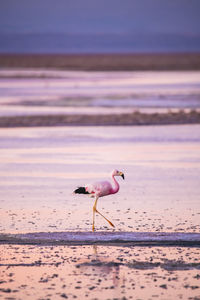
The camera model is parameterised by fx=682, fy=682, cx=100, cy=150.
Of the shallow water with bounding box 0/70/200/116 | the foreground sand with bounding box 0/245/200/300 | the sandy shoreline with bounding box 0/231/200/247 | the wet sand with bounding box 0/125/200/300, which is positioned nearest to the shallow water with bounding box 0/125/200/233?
the wet sand with bounding box 0/125/200/300

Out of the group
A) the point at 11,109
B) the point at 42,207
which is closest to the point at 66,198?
the point at 42,207

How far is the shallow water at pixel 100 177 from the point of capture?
29.8 feet

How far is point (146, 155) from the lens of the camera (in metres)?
14.9

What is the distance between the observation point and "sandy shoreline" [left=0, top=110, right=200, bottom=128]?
70.8 feet

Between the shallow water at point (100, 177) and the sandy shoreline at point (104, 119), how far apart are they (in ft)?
4.88

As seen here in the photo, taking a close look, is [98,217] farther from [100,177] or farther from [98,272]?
[100,177]

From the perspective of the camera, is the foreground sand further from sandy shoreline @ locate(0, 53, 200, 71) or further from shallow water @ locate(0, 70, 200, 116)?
sandy shoreline @ locate(0, 53, 200, 71)

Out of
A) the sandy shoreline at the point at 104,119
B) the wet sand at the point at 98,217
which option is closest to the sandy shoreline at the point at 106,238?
the wet sand at the point at 98,217

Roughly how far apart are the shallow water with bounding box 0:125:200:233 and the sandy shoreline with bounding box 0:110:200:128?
4.88 feet

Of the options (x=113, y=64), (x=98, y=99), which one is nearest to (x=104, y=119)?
(x=98, y=99)

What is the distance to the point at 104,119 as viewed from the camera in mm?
22500

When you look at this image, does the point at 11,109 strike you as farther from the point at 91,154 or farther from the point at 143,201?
the point at 143,201

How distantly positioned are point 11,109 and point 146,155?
13.0 metres

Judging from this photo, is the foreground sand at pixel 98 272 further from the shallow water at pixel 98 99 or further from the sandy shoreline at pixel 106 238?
the shallow water at pixel 98 99
